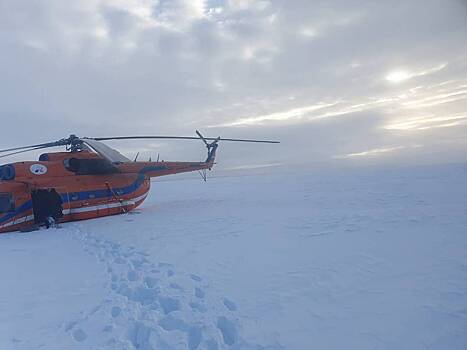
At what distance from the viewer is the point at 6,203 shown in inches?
360

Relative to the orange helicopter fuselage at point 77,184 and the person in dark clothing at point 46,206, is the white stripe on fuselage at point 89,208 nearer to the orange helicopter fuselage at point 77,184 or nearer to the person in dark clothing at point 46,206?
the orange helicopter fuselage at point 77,184

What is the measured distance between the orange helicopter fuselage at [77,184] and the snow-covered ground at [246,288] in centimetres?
227

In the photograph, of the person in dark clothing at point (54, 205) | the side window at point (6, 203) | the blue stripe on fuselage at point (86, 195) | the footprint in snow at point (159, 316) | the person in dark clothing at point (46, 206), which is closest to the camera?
the footprint in snow at point (159, 316)

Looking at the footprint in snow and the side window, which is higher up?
the side window

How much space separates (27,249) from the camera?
6.70 meters

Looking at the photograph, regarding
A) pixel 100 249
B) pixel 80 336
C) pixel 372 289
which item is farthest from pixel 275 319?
pixel 100 249

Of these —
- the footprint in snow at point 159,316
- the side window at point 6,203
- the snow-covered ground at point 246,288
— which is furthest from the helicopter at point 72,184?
the footprint in snow at point 159,316

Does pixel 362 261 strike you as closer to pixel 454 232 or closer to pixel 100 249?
pixel 454 232

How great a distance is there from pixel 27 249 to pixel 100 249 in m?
1.81

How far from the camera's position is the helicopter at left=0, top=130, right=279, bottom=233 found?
9.43 metres

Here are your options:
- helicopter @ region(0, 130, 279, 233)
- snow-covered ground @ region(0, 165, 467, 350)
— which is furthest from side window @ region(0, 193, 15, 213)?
snow-covered ground @ region(0, 165, 467, 350)

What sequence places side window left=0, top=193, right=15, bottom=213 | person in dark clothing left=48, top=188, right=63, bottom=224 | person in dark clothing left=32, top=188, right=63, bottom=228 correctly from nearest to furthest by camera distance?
1. side window left=0, top=193, right=15, bottom=213
2. person in dark clothing left=32, top=188, right=63, bottom=228
3. person in dark clothing left=48, top=188, right=63, bottom=224

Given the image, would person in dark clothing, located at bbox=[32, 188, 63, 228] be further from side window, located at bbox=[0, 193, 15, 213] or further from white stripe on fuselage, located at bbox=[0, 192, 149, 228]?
side window, located at bbox=[0, 193, 15, 213]

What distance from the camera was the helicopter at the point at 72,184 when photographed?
9.43 meters
